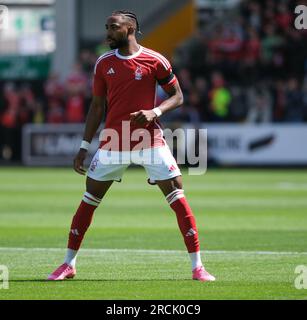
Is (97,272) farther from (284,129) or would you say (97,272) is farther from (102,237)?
(284,129)

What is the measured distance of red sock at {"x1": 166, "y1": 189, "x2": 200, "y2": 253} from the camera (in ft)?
33.3

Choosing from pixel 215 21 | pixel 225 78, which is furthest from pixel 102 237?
pixel 215 21

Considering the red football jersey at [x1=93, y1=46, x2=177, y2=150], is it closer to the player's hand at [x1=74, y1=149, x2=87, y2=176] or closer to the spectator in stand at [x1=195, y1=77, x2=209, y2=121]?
the player's hand at [x1=74, y1=149, x2=87, y2=176]

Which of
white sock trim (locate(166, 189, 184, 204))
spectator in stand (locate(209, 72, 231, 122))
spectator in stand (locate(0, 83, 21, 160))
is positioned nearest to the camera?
white sock trim (locate(166, 189, 184, 204))

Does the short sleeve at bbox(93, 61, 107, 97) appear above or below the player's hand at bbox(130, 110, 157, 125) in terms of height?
above

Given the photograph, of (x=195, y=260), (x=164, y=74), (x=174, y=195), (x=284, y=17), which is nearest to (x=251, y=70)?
(x=284, y=17)

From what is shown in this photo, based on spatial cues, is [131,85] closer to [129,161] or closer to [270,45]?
[129,161]

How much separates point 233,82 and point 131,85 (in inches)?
928

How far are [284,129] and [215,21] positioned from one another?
29.5ft

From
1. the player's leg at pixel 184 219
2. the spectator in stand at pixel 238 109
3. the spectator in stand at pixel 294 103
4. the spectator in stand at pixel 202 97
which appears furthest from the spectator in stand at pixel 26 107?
the player's leg at pixel 184 219

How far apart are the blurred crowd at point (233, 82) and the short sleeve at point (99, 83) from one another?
2070cm

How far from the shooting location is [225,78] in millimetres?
33844

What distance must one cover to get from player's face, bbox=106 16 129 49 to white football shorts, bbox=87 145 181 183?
1.08 m

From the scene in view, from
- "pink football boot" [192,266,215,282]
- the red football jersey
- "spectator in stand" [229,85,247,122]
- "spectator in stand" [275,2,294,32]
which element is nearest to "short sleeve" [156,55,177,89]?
the red football jersey
